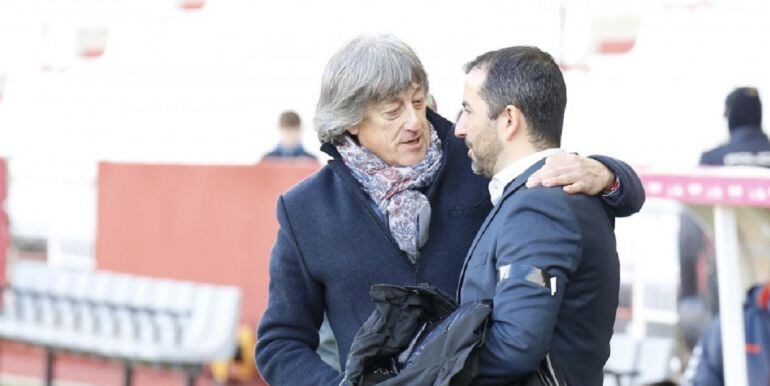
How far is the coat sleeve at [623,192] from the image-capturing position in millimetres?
2635

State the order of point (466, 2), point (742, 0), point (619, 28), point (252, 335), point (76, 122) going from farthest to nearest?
point (76, 122) < point (466, 2) < point (619, 28) < point (742, 0) < point (252, 335)

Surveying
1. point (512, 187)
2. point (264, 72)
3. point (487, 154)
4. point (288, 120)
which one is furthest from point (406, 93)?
point (264, 72)

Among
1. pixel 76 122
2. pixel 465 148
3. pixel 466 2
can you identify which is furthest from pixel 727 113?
pixel 76 122

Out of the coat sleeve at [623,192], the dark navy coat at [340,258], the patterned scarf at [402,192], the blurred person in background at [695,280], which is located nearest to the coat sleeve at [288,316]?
the dark navy coat at [340,258]

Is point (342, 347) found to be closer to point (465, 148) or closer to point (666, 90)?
point (465, 148)

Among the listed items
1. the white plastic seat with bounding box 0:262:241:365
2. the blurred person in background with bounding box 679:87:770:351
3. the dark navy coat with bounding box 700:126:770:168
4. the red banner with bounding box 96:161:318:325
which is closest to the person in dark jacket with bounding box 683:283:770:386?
the dark navy coat with bounding box 700:126:770:168

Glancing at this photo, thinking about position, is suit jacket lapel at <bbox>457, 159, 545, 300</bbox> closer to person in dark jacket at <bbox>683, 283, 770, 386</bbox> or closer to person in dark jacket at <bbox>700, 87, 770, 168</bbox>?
person in dark jacket at <bbox>683, 283, 770, 386</bbox>

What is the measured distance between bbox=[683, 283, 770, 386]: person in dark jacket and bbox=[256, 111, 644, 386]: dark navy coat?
1.76 metres

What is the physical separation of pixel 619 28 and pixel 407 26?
187cm

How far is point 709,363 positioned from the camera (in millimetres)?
4488

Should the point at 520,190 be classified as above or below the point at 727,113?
above

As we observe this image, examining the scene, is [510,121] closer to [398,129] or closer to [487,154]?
[487,154]

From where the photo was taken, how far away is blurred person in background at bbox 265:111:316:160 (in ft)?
30.6

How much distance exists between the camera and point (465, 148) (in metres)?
3.02
